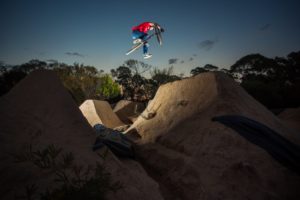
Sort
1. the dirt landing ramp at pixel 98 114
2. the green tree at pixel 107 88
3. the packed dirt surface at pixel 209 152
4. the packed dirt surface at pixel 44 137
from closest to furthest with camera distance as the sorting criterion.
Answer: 1. the packed dirt surface at pixel 44 137
2. the packed dirt surface at pixel 209 152
3. the dirt landing ramp at pixel 98 114
4. the green tree at pixel 107 88

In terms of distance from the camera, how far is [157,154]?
16.9ft

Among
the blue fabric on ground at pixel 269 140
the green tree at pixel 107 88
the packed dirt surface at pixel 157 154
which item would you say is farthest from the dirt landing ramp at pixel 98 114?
the green tree at pixel 107 88

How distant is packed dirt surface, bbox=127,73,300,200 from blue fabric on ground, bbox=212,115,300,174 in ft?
0.46

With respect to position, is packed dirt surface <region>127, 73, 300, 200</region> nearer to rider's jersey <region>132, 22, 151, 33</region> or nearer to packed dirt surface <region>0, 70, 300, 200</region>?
packed dirt surface <region>0, 70, 300, 200</region>

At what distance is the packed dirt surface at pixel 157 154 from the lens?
3053mm

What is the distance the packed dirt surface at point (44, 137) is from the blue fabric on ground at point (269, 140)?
2729mm

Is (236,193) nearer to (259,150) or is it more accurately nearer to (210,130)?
(259,150)

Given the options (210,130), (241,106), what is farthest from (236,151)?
(241,106)

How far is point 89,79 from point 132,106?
7.48m

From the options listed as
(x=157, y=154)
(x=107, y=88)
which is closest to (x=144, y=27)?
(x=157, y=154)

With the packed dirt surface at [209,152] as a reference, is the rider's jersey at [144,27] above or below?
above

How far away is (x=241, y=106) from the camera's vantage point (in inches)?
237

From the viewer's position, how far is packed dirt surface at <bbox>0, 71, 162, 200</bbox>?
258 centimetres

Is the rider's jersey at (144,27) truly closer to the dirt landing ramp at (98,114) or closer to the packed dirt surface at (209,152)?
the packed dirt surface at (209,152)
